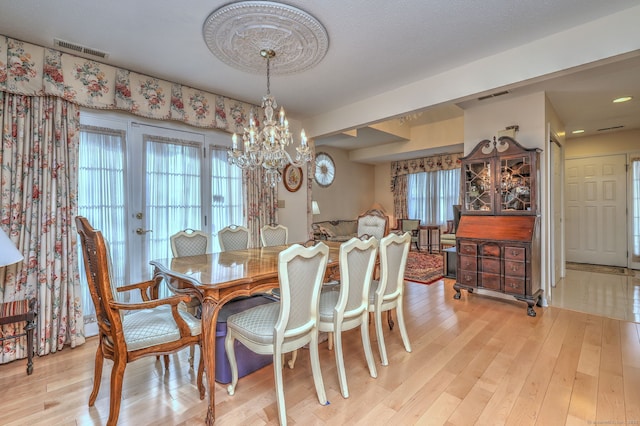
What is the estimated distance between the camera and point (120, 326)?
1562mm

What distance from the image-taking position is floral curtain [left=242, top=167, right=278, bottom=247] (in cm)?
397

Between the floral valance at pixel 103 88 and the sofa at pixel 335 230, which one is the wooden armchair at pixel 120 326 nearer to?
the floral valance at pixel 103 88

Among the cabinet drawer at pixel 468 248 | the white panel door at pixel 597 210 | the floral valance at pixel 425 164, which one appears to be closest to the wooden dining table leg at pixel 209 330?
the cabinet drawer at pixel 468 248

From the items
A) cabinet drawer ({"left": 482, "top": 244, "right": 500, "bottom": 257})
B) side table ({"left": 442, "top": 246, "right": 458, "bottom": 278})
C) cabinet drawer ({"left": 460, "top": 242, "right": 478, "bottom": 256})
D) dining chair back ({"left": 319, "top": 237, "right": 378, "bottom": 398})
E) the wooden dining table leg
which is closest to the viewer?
the wooden dining table leg

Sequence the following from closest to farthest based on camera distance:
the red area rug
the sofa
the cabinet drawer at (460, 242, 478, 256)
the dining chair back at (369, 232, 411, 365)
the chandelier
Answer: the dining chair back at (369, 232, 411, 365)
the chandelier
the cabinet drawer at (460, 242, 478, 256)
the red area rug
the sofa

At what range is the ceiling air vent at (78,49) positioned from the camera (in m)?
2.43

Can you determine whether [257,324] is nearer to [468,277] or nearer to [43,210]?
[43,210]

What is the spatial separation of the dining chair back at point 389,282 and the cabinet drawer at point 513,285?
1614 mm

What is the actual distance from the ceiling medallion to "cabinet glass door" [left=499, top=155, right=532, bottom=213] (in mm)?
2542

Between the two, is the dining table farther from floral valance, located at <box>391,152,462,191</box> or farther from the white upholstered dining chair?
floral valance, located at <box>391,152,462,191</box>

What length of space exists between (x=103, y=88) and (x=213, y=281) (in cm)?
237

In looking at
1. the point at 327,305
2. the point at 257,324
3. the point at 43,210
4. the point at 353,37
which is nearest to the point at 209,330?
the point at 257,324

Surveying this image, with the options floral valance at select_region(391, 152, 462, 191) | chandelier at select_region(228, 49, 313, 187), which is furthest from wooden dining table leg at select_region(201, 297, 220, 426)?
floral valance at select_region(391, 152, 462, 191)

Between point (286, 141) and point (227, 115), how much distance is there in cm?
149
